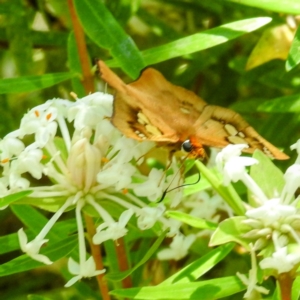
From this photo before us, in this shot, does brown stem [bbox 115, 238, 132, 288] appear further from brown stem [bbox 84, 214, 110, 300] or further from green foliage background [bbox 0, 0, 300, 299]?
green foliage background [bbox 0, 0, 300, 299]

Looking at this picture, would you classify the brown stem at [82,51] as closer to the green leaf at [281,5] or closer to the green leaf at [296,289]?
the green leaf at [281,5]

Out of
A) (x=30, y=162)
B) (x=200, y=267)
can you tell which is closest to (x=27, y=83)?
(x=30, y=162)

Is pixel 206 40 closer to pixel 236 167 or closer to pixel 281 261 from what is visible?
pixel 236 167

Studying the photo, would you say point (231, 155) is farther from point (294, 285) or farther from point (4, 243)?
point (4, 243)

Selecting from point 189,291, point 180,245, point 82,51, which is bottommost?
point 180,245

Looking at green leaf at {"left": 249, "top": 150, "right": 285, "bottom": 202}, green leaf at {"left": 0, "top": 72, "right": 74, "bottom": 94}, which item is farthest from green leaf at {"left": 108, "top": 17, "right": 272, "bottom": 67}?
green leaf at {"left": 249, "top": 150, "right": 285, "bottom": 202}

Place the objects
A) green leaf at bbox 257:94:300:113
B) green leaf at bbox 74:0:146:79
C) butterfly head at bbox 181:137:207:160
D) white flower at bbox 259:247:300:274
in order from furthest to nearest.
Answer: green leaf at bbox 257:94:300:113 → green leaf at bbox 74:0:146:79 → butterfly head at bbox 181:137:207:160 → white flower at bbox 259:247:300:274
